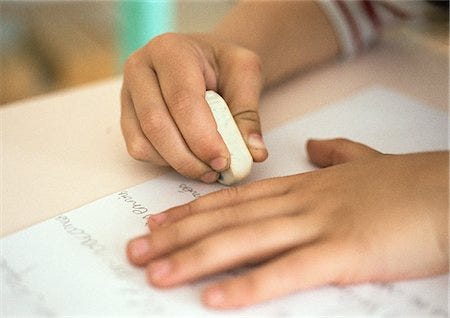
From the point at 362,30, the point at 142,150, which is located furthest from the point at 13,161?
the point at 362,30

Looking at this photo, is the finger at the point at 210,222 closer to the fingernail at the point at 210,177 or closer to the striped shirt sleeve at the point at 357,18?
the fingernail at the point at 210,177

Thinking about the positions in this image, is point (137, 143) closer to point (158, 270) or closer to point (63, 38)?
point (158, 270)

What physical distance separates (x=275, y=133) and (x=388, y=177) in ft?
0.56

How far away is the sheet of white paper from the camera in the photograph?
39 cm

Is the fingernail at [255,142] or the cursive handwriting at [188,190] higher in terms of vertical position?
the fingernail at [255,142]

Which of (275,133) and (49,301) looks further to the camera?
(275,133)

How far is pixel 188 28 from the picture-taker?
1.44 meters

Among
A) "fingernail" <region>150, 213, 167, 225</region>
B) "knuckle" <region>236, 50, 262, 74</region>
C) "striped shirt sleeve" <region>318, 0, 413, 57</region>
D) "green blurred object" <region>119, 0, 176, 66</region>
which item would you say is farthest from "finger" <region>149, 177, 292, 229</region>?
"green blurred object" <region>119, 0, 176, 66</region>

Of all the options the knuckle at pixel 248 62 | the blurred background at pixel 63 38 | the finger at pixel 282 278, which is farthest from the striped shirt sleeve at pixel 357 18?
the blurred background at pixel 63 38

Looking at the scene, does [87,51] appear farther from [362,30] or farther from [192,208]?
[192,208]

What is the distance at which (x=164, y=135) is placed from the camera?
52 cm

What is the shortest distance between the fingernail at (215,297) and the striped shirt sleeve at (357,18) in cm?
47

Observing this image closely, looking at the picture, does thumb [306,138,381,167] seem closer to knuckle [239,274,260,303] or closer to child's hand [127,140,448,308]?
child's hand [127,140,448,308]

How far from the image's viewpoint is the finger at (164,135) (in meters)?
0.52
